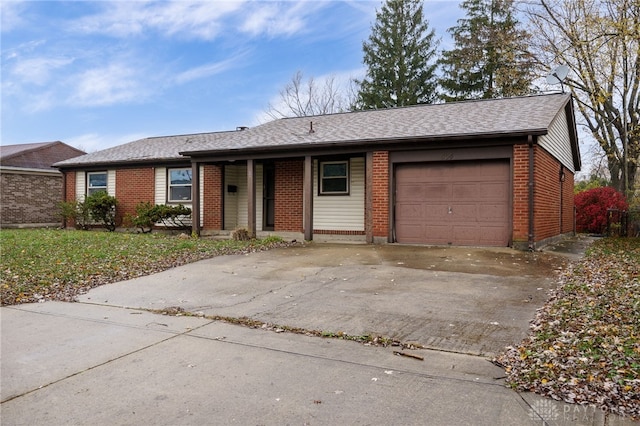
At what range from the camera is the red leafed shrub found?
1990 cm

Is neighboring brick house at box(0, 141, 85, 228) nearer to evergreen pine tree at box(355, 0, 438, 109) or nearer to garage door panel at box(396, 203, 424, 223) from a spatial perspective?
garage door panel at box(396, 203, 424, 223)

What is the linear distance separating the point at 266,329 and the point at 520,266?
571 cm

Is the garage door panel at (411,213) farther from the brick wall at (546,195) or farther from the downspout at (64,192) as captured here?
the downspout at (64,192)

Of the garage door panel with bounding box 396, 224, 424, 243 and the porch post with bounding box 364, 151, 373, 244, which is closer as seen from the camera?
the garage door panel with bounding box 396, 224, 424, 243

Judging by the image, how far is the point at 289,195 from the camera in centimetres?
1498

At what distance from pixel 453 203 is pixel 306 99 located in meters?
25.7

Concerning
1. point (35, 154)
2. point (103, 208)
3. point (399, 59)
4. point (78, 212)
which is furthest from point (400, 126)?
point (399, 59)

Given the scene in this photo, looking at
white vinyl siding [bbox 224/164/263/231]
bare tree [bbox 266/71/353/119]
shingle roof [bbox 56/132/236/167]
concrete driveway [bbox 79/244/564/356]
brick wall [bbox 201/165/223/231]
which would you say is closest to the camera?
concrete driveway [bbox 79/244/564/356]

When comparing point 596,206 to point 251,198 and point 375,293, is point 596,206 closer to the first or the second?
point 251,198

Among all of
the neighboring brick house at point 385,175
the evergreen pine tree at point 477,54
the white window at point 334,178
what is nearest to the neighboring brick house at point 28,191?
the neighboring brick house at point 385,175

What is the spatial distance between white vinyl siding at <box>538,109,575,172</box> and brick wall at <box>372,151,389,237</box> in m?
3.95

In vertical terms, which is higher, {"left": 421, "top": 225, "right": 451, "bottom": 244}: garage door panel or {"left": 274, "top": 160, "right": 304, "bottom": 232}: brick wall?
{"left": 274, "top": 160, "right": 304, "bottom": 232}: brick wall

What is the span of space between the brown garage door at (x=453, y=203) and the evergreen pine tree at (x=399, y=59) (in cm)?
2287

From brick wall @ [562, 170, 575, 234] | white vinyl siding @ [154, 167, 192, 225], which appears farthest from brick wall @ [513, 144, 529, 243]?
white vinyl siding @ [154, 167, 192, 225]
